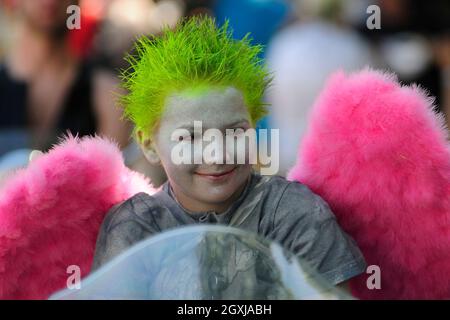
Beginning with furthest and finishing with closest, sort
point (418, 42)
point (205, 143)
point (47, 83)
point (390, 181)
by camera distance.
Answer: point (418, 42), point (47, 83), point (390, 181), point (205, 143)

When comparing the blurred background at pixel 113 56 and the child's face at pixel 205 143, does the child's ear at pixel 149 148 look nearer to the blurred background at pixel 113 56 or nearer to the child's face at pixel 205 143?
the child's face at pixel 205 143

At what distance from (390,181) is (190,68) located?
411 mm

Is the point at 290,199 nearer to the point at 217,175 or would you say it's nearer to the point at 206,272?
the point at 217,175

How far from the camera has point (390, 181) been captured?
1599 millimetres

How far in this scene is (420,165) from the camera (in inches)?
62.7

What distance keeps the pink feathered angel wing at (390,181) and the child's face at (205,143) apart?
19 centimetres

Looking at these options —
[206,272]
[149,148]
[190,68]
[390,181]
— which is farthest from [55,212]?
[390,181]

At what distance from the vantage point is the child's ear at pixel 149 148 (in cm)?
160

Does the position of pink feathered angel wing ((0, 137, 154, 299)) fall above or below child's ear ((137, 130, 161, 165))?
below

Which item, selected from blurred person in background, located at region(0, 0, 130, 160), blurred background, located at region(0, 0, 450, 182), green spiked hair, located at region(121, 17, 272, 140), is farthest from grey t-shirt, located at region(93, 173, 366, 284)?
blurred person in background, located at region(0, 0, 130, 160)

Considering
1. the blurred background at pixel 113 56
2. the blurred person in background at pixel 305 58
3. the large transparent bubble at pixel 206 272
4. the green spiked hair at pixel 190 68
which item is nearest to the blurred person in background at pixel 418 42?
the blurred background at pixel 113 56

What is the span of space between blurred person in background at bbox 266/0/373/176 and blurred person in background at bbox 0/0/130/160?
1.73 feet

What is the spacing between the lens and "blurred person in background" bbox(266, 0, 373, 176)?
8.93 ft

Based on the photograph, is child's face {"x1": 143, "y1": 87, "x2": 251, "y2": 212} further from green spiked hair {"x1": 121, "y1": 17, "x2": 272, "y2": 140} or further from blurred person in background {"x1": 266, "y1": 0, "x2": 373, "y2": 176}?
blurred person in background {"x1": 266, "y1": 0, "x2": 373, "y2": 176}
